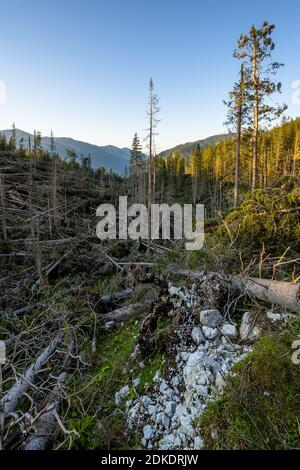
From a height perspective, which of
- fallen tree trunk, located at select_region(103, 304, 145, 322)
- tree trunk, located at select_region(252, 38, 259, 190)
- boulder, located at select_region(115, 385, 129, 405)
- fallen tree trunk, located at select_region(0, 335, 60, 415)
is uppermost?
tree trunk, located at select_region(252, 38, 259, 190)

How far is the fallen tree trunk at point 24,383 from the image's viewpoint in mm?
3775

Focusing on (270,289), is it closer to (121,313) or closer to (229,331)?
(229,331)

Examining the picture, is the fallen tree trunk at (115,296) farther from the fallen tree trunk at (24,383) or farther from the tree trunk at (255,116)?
the tree trunk at (255,116)

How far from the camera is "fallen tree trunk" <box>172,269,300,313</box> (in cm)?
367

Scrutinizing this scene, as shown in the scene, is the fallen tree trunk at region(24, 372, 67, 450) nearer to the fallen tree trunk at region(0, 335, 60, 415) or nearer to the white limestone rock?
the fallen tree trunk at region(0, 335, 60, 415)

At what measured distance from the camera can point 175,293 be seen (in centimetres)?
472

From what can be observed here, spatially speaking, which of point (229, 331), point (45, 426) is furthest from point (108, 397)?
point (229, 331)

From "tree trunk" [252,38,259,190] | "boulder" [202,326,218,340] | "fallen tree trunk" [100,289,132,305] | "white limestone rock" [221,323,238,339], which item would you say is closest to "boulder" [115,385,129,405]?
"boulder" [202,326,218,340]

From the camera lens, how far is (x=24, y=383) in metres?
4.21

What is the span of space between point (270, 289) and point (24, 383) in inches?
170

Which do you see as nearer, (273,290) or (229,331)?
(229,331)

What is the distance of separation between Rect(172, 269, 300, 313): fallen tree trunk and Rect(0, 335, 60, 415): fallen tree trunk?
3.59 meters

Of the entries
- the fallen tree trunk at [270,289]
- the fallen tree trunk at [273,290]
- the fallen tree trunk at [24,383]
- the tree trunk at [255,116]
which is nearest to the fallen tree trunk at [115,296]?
the fallen tree trunk at [24,383]

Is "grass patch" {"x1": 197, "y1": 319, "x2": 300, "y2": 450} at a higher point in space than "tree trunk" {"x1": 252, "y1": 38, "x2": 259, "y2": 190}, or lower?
lower
